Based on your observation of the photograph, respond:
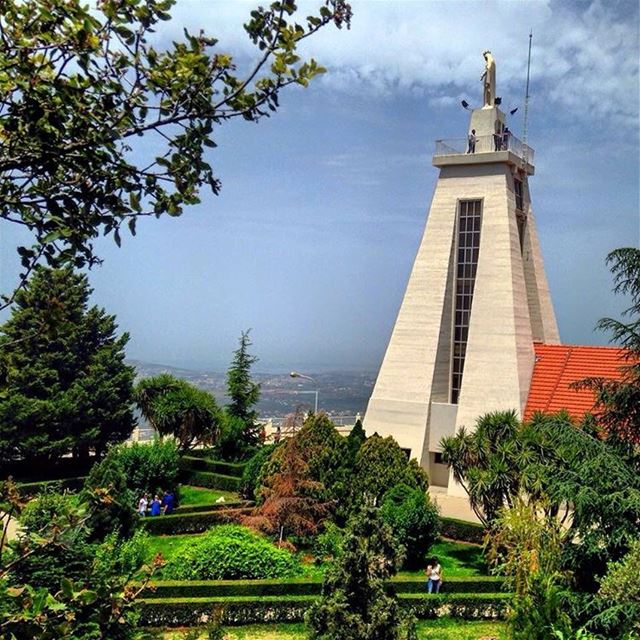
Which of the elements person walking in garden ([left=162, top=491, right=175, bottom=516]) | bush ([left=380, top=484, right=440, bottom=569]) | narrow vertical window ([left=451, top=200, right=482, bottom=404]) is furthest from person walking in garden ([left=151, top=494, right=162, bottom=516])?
narrow vertical window ([left=451, top=200, right=482, bottom=404])

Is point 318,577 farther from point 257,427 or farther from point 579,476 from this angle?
point 257,427

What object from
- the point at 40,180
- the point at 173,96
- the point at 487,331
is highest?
the point at 487,331

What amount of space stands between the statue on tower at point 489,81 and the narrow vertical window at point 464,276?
489cm

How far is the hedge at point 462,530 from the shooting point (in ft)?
72.9

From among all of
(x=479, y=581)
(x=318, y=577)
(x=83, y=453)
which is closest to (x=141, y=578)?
(x=318, y=577)

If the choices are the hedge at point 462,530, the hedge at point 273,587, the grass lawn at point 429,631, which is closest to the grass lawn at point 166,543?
the hedge at point 273,587

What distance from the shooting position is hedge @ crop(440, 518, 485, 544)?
22219 millimetres

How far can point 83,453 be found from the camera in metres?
31.6

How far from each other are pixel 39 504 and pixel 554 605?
37.4 ft

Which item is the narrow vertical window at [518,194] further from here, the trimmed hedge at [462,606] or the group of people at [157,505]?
the group of people at [157,505]

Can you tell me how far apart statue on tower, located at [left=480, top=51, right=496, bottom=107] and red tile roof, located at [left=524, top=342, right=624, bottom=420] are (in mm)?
11529

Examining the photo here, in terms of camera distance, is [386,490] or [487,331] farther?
[487,331]

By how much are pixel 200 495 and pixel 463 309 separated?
14.3m

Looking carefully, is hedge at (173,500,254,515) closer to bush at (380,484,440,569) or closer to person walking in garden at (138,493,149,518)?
person walking in garden at (138,493,149,518)
